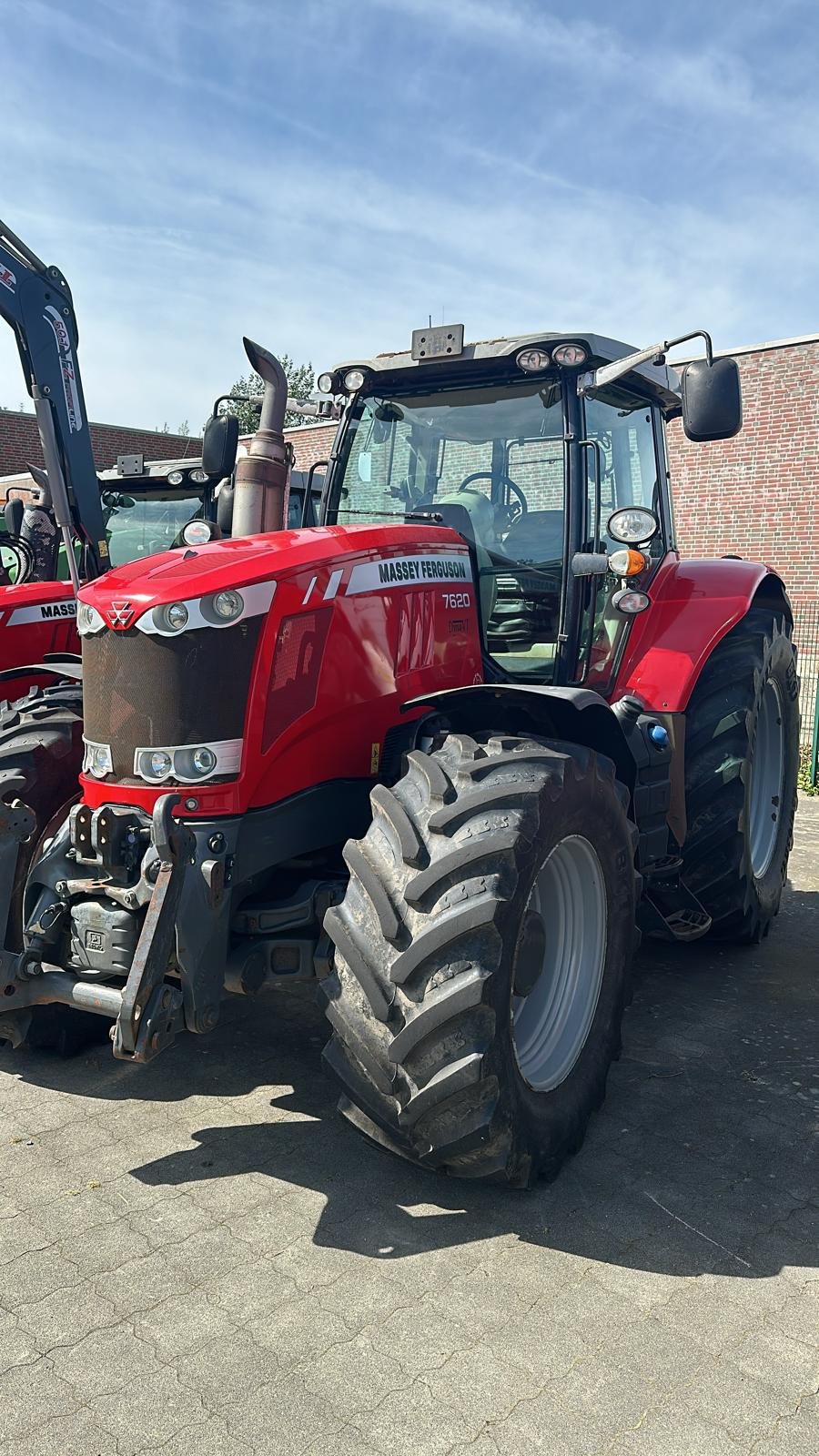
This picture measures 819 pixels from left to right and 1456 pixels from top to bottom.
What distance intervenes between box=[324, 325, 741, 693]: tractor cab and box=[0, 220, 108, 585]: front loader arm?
2329 millimetres

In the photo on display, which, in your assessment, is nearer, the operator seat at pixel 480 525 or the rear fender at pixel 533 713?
the rear fender at pixel 533 713

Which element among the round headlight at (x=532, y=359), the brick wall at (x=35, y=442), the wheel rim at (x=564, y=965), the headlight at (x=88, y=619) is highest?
the brick wall at (x=35, y=442)

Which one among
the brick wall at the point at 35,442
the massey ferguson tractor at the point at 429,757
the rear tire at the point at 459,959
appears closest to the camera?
the rear tire at the point at 459,959

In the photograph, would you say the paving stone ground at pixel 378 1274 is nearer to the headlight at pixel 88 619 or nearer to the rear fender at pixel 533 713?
the rear fender at pixel 533 713

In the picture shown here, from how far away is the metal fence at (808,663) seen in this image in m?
10.7

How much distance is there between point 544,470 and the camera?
158 inches

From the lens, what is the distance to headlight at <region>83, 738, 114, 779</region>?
311cm

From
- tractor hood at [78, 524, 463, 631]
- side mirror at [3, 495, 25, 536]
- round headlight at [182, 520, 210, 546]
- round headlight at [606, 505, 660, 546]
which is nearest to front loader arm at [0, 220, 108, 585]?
side mirror at [3, 495, 25, 536]

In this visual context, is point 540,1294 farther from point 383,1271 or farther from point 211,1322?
point 211,1322

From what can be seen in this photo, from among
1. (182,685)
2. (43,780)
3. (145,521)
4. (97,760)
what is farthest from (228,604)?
(145,521)

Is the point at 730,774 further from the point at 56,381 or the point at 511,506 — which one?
the point at 56,381

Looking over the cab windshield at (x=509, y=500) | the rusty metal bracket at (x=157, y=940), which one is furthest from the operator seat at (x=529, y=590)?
the rusty metal bracket at (x=157, y=940)

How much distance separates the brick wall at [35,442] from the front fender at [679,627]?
808 inches

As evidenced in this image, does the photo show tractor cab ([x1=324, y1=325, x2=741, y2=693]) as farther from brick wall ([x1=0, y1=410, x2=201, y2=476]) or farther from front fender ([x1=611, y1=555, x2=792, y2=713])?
brick wall ([x1=0, y1=410, x2=201, y2=476])
